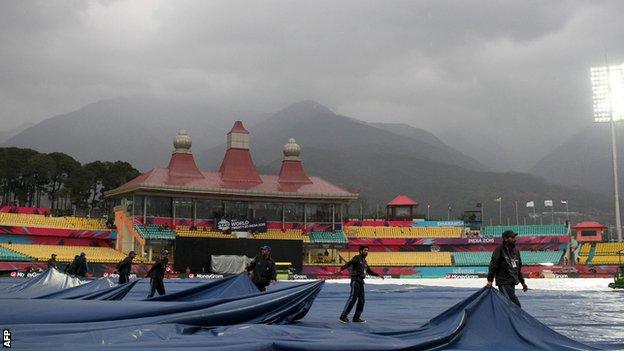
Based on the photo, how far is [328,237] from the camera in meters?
63.3

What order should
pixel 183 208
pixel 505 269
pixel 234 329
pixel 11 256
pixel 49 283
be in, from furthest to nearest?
pixel 183 208 < pixel 11 256 < pixel 49 283 < pixel 505 269 < pixel 234 329

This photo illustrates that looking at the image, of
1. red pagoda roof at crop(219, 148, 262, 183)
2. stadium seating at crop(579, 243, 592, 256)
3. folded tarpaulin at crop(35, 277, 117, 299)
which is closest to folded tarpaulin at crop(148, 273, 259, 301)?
folded tarpaulin at crop(35, 277, 117, 299)

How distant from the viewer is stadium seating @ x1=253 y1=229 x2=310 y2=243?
6011 cm

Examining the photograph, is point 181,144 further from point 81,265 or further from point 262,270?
point 262,270

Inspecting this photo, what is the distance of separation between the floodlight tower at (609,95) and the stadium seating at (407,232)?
1729 centimetres

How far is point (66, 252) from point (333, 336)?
50363 millimetres

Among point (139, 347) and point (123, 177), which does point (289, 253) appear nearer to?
point (139, 347)

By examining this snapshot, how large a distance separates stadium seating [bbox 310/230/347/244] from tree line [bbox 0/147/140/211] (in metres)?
50.9

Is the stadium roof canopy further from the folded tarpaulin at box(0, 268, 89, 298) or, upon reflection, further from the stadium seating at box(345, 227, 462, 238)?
the folded tarpaulin at box(0, 268, 89, 298)

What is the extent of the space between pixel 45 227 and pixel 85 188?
153ft

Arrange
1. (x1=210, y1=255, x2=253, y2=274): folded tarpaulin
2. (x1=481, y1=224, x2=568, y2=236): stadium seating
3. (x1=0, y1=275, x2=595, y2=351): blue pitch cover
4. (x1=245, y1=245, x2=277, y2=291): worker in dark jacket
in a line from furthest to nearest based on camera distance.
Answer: (x1=481, y1=224, x2=568, y2=236): stadium seating, (x1=210, y1=255, x2=253, y2=274): folded tarpaulin, (x1=245, y1=245, x2=277, y2=291): worker in dark jacket, (x1=0, y1=275, x2=595, y2=351): blue pitch cover

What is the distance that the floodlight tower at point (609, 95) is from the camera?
61188 mm

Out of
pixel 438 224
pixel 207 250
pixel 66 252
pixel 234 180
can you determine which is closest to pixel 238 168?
pixel 234 180

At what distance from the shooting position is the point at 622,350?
31.3 feet
